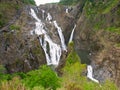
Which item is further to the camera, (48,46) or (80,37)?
(80,37)

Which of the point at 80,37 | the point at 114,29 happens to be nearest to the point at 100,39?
the point at 114,29

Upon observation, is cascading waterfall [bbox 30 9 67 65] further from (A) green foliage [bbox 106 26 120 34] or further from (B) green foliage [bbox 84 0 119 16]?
(B) green foliage [bbox 84 0 119 16]

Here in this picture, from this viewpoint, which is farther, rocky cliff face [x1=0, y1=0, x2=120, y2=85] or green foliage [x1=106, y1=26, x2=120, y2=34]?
green foliage [x1=106, y1=26, x2=120, y2=34]

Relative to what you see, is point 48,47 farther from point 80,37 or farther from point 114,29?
point 80,37

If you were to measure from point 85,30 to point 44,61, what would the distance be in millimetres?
30585

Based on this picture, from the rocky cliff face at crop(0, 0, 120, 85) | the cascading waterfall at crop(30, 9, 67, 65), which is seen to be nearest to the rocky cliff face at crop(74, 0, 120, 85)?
the rocky cliff face at crop(0, 0, 120, 85)

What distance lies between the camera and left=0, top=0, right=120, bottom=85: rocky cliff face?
58125 millimetres

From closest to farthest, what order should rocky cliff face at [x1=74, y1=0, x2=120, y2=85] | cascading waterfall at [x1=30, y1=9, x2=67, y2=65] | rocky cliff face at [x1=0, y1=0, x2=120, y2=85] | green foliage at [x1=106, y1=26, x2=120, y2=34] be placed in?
rocky cliff face at [x1=74, y1=0, x2=120, y2=85] → rocky cliff face at [x1=0, y1=0, x2=120, y2=85] → cascading waterfall at [x1=30, y1=9, x2=67, y2=65] → green foliage at [x1=106, y1=26, x2=120, y2=34]

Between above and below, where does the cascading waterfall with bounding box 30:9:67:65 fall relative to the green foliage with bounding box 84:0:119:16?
below

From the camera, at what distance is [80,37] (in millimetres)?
91938

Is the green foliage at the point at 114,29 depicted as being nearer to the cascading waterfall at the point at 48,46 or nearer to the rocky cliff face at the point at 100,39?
the rocky cliff face at the point at 100,39

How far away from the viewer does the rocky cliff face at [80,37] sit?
191 ft

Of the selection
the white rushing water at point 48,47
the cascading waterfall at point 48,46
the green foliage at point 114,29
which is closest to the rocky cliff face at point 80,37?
the green foliage at point 114,29

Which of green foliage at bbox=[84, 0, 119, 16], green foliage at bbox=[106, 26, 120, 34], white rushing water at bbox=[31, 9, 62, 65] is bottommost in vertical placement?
white rushing water at bbox=[31, 9, 62, 65]
